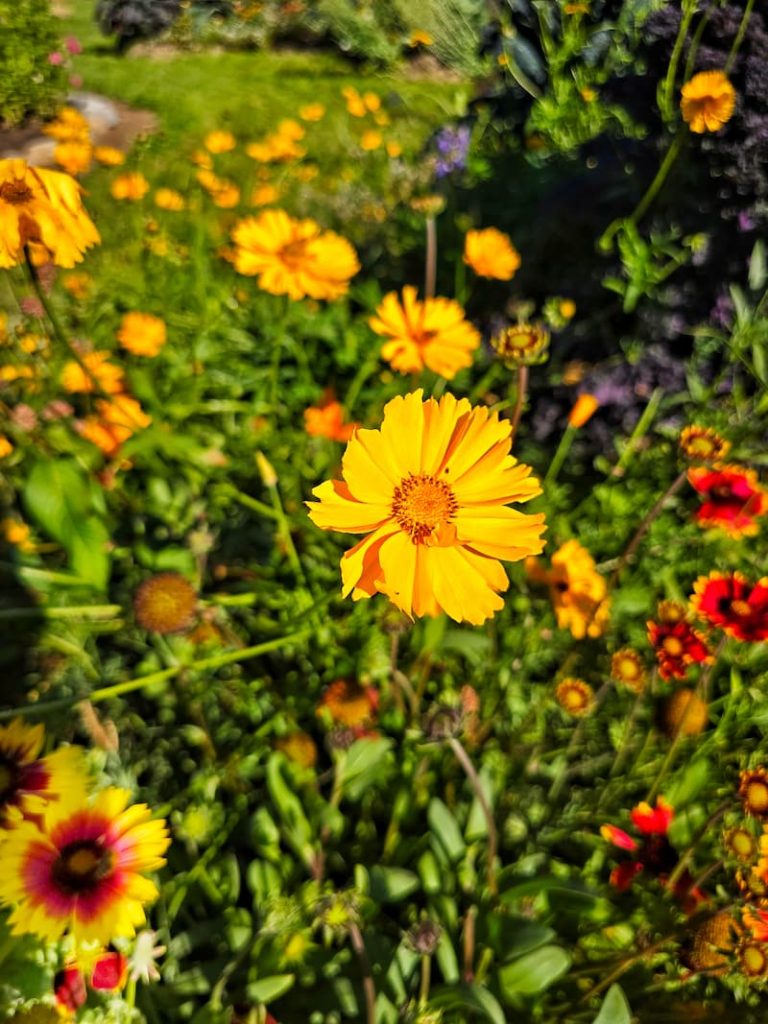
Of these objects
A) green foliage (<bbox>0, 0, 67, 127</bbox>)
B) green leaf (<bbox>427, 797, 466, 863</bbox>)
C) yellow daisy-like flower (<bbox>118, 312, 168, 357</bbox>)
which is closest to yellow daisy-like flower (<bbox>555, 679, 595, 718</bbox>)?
green leaf (<bbox>427, 797, 466, 863</bbox>)

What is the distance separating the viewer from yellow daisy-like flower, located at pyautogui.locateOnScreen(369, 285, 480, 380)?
133 centimetres

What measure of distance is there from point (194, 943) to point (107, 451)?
2.98 feet

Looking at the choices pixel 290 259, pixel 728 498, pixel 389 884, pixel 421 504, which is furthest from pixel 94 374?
pixel 728 498

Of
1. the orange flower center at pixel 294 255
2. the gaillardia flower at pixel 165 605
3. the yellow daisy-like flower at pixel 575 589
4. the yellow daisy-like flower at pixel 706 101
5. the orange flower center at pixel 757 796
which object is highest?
the yellow daisy-like flower at pixel 706 101

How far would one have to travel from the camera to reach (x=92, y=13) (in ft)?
13.3

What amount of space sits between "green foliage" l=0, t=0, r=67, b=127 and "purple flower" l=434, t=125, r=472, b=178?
114 centimetres

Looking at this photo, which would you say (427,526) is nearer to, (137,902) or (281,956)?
(137,902)

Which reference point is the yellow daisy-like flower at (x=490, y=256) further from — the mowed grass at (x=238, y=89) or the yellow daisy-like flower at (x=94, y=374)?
A: the mowed grass at (x=238, y=89)

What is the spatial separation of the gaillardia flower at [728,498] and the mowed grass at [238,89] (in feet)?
9.23

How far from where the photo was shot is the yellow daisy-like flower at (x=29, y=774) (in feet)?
2.56

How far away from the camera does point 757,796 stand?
0.92 metres

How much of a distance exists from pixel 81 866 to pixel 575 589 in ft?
2.99

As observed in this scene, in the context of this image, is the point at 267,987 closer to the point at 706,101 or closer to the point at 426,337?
the point at 426,337

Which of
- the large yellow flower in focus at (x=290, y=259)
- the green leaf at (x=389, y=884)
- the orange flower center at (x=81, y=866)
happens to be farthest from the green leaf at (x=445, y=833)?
the large yellow flower in focus at (x=290, y=259)
